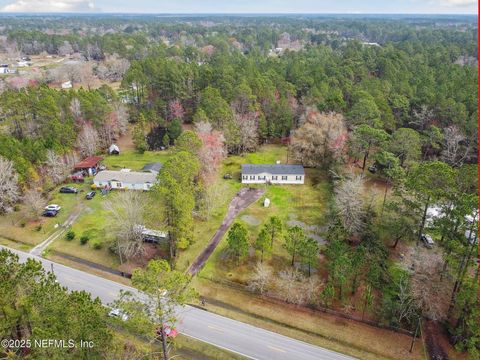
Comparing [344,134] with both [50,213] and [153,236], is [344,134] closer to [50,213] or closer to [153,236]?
[153,236]

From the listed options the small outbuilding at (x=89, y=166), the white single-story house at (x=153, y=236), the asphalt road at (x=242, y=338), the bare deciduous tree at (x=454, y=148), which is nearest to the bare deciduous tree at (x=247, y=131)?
the small outbuilding at (x=89, y=166)

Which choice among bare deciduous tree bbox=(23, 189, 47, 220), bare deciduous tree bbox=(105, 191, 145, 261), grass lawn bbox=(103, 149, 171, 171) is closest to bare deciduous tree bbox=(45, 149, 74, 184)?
bare deciduous tree bbox=(23, 189, 47, 220)

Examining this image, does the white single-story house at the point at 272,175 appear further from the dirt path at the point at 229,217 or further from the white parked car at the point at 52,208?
the white parked car at the point at 52,208

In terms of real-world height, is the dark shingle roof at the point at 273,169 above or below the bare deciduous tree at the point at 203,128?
below

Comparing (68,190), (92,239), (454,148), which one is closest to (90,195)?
(68,190)

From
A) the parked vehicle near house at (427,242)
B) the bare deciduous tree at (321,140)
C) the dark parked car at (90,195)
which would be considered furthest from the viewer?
the bare deciduous tree at (321,140)

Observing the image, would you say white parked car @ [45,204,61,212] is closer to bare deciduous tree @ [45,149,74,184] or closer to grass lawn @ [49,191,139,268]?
grass lawn @ [49,191,139,268]

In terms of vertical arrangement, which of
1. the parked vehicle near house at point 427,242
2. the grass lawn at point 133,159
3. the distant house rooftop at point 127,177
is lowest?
the grass lawn at point 133,159
